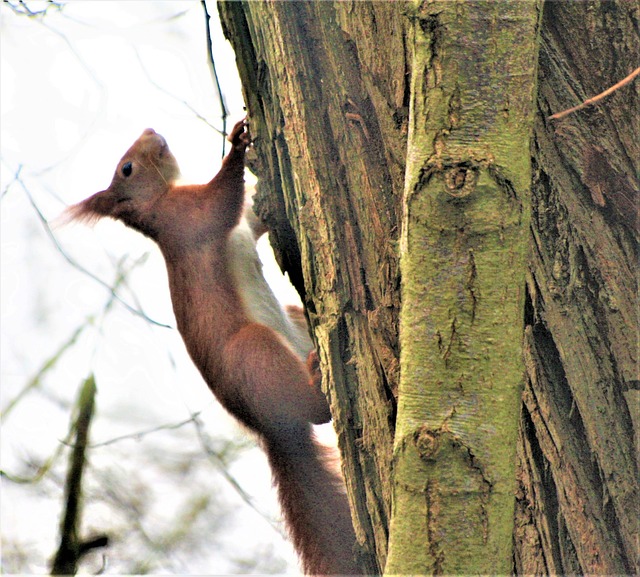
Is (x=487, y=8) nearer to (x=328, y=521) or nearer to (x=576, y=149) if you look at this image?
(x=576, y=149)

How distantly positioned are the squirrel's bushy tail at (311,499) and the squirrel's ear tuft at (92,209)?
162cm

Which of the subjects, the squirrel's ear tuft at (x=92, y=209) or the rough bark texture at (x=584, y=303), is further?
the squirrel's ear tuft at (x=92, y=209)

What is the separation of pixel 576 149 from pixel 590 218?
15 cm

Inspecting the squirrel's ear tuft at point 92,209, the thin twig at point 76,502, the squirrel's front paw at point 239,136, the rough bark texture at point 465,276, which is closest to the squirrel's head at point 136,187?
the squirrel's ear tuft at point 92,209

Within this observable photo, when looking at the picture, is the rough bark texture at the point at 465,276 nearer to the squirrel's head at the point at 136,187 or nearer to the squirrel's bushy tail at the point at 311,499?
the squirrel's bushy tail at the point at 311,499

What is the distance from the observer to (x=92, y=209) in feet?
12.3

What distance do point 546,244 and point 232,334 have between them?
1.92 m

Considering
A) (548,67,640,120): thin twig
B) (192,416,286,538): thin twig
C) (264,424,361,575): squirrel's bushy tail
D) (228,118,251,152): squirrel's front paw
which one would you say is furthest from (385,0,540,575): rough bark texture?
(192,416,286,538): thin twig

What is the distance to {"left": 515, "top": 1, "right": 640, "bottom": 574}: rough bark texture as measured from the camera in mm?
1480

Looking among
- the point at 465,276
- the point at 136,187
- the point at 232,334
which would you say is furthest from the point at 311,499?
the point at 136,187

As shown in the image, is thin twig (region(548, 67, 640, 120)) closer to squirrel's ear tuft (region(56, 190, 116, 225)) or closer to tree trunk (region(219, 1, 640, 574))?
tree trunk (region(219, 1, 640, 574))

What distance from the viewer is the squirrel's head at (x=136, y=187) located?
363 cm

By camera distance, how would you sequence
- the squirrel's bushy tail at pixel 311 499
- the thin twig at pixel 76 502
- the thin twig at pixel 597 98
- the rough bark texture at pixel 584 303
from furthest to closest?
the thin twig at pixel 76 502 < the squirrel's bushy tail at pixel 311 499 < the rough bark texture at pixel 584 303 < the thin twig at pixel 597 98

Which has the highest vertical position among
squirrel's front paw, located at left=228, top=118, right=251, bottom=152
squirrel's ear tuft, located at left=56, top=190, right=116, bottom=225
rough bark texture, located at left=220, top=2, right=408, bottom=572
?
squirrel's ear tuft, located at left=56, top=190, right=116, bottom=225
